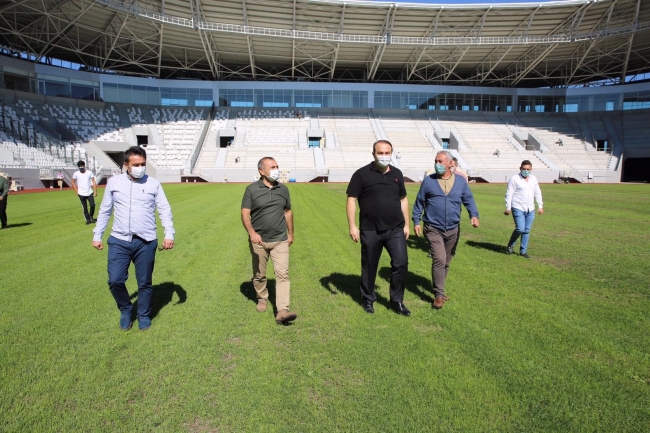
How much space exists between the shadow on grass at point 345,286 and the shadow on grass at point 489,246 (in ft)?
13.0

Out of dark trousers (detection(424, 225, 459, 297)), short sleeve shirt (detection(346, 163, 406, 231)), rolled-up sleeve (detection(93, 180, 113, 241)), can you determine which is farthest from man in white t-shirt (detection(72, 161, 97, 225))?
dark trousers (detection(424, 225, 459, 297))

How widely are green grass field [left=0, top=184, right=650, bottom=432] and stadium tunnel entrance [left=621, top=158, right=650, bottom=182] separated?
57.1 metres

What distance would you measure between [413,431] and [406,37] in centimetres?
5161

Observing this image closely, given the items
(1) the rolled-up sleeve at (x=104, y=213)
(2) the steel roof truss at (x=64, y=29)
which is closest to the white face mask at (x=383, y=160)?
(1) the rolled-up sleeve at (x=104, y=213)

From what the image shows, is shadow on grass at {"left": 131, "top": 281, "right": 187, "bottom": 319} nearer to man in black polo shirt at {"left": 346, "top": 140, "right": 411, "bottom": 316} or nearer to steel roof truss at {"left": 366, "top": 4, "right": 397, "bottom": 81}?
man in black polo shirt at {"left": 346, "top": 140, "right": 411, "bottom": 316}

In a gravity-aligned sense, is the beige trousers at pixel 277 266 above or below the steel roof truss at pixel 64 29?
below

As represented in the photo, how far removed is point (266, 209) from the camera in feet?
15.9

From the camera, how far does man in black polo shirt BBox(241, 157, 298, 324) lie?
4.79m

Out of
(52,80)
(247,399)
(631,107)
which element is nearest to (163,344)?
(247,399)

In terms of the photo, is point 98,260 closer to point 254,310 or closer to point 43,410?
point 254,310

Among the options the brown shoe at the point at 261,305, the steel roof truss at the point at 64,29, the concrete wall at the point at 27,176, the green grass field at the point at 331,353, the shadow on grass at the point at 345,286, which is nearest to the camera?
the green grass field at the point at 331,353

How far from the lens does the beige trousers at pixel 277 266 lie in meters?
4.76

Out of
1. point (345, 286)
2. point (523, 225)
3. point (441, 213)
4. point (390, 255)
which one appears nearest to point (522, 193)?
point (523, 225)

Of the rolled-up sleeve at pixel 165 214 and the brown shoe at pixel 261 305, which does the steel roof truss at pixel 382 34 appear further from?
the brown shoe at pixel 261 305
